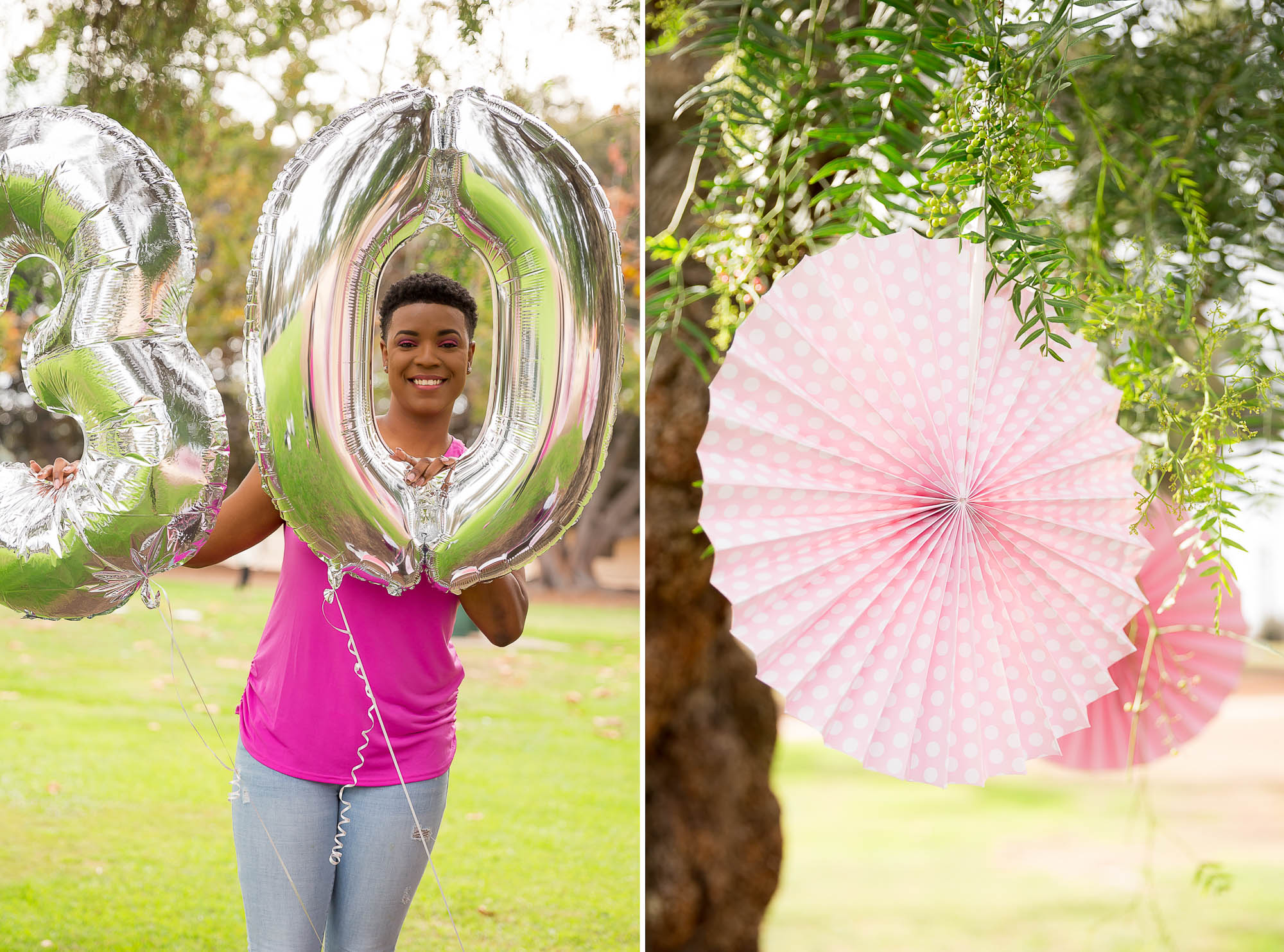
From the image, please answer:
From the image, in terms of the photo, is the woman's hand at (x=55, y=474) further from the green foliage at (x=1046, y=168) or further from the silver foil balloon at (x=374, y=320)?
the green foliage at (x=1046, y=168)

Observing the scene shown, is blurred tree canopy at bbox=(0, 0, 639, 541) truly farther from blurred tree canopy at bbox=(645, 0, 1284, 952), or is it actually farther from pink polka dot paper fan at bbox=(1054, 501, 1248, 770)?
pink polka dot paper fan at bbox=(1054, 501, 1248, 770)

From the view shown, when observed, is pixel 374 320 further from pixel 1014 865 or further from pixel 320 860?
pixel 1014 865

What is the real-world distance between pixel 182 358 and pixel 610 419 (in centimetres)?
34

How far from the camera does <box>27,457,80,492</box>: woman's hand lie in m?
0.78

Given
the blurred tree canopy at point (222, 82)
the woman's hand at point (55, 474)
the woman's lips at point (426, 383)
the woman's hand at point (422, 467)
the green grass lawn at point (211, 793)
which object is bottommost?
the green grass lawn at point (211, 793)

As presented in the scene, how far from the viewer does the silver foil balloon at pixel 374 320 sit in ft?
2.31

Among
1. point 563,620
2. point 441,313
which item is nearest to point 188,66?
point 441,313

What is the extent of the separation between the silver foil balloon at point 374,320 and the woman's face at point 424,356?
146 mm

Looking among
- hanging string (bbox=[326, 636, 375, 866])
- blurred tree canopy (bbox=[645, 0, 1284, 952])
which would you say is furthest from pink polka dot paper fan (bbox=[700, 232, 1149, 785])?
hanging string (bbox=[326, 636, 375, 866])

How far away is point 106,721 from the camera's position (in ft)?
11.8

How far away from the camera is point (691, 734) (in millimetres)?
1867

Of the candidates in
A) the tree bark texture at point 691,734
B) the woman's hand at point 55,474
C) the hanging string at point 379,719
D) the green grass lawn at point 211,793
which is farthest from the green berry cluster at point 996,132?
the green grass lawn at point 211,793

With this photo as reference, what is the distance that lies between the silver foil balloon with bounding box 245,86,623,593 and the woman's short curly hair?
161 mm

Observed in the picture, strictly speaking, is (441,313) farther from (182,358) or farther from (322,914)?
(322,914)
